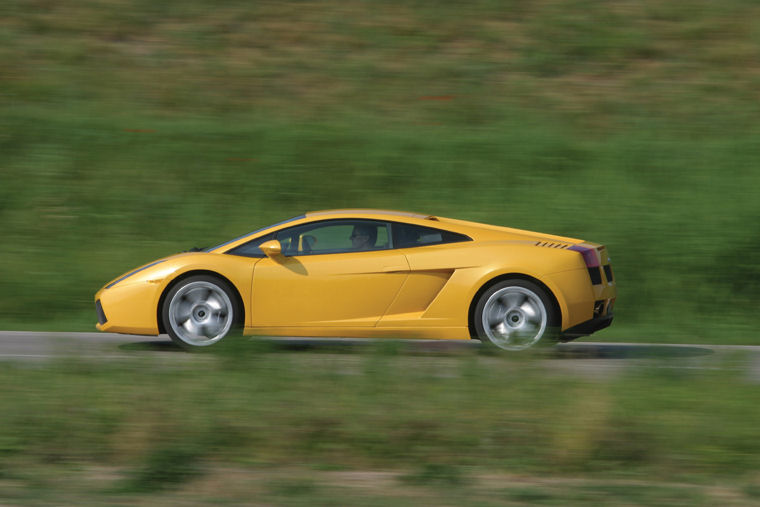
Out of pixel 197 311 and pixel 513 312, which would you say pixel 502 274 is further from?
pixel 197 311

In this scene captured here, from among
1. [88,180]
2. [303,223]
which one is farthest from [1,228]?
[303,223]

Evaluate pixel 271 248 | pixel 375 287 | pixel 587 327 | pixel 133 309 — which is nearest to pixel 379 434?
pixel 375 287

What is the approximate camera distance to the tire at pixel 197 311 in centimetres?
862

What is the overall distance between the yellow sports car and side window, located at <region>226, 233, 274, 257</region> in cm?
1

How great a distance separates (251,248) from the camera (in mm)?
8812

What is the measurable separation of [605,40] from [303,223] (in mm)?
10111

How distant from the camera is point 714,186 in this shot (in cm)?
1309

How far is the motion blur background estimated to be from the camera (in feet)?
16.5

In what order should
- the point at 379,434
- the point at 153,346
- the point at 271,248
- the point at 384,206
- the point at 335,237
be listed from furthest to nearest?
1. the point at 384,206
2. the point at 153,346
3. the point at 335,237
4. the point at 271,248
5. the point at 379,434

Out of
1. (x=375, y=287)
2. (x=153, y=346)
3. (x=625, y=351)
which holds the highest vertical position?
(x=375, y=287)

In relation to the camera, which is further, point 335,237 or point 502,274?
point 335,237

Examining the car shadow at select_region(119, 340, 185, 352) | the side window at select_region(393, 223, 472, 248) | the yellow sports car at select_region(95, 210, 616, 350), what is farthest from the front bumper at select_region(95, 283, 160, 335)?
the side window at select_region(393, 223, 472, 248)

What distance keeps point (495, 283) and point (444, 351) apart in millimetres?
1713

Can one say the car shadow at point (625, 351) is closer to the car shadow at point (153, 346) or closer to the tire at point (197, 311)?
the tire at point (197, 311)
